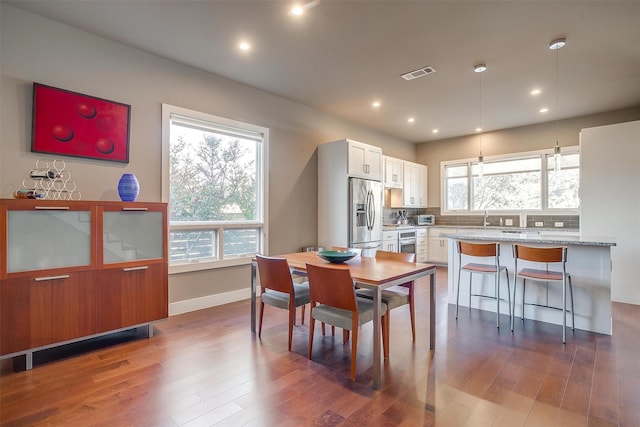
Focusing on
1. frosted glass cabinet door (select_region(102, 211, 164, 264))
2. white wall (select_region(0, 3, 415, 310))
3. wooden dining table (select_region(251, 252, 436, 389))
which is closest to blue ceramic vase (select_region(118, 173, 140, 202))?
frosted glass cabinet door (select_region(102, 211, 164, 264))

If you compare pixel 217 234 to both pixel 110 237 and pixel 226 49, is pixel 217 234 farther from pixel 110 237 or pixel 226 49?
Result: pixel 226 49

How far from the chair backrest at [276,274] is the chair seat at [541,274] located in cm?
239

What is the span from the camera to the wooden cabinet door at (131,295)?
273 cm

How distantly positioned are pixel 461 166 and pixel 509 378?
18.9 ft

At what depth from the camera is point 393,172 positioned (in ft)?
21.5

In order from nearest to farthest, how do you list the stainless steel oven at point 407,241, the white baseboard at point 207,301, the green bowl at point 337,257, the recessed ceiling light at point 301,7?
the recessed ceiling light at point 301,7
the green bowl at point 337,257
the white baseboard at point 207,301
the stainless steel oven at point 407,241

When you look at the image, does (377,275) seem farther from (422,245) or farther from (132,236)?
(422,245)

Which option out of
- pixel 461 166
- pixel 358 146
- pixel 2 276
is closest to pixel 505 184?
pixel 461 166

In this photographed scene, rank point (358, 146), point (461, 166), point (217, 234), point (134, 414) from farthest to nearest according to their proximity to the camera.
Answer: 1. point (461, 166)
2. point (358, 146)
3. point (217, 234)
4. point (134, 414)

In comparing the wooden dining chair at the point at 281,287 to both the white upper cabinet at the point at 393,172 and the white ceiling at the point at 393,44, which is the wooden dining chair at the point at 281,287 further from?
the white upper cabinet at the point at 393,172

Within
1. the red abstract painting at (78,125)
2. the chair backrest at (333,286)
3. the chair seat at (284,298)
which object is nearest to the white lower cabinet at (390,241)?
the chair seat at (284,298)

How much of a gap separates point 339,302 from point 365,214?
301 centimetres

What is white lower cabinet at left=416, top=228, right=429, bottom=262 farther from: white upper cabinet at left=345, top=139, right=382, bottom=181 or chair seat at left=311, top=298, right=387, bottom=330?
chair seat at left=311, top=298, right=387, bottom=330

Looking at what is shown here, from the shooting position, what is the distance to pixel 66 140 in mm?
2869
